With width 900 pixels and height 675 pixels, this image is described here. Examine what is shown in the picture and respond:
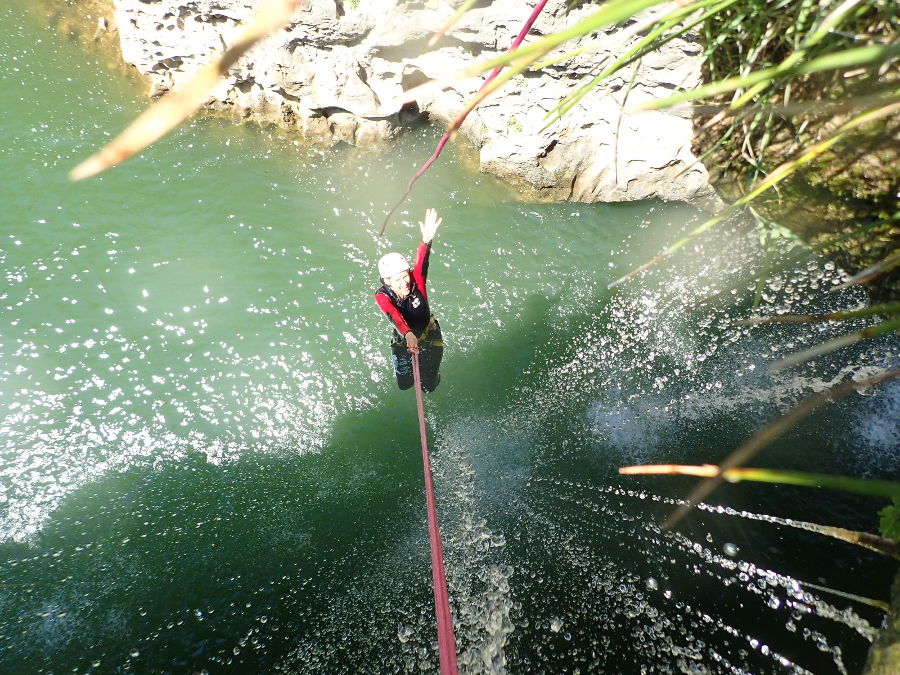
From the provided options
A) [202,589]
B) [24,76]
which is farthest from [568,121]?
[24,76]

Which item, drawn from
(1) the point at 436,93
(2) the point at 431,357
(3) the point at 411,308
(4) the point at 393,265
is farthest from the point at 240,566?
(1) the point at 436,93

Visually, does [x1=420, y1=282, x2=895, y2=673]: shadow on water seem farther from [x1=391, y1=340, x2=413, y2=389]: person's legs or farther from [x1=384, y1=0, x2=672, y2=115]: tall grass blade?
[x1=384, y1=0, x2=672, y2=115]: tall grass blade

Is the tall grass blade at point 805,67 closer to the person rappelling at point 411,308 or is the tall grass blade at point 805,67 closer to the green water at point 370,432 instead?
the person rappelling at point 411,308

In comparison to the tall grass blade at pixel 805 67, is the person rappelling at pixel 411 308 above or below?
below

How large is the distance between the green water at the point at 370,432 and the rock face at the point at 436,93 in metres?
0.73

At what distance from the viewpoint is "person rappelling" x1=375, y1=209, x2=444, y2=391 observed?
184 inches

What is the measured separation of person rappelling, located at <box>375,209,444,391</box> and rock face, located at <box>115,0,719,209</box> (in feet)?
11.8

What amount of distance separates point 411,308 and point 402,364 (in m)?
1.09

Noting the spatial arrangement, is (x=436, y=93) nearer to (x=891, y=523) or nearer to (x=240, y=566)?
(x=240, y=566)

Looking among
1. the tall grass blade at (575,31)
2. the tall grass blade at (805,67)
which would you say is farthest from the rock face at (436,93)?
the tall grass blade at (575,31)

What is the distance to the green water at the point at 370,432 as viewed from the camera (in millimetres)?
4438

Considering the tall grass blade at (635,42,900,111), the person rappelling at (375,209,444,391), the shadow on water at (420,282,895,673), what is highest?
the tall grass blade at (635,42,900,111)

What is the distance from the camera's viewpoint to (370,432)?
616cm

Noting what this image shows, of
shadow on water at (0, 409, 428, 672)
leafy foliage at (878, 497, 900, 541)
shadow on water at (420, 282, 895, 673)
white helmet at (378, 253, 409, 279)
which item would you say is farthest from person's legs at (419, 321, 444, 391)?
leafy foliage at (878, 497, 900, 541)
